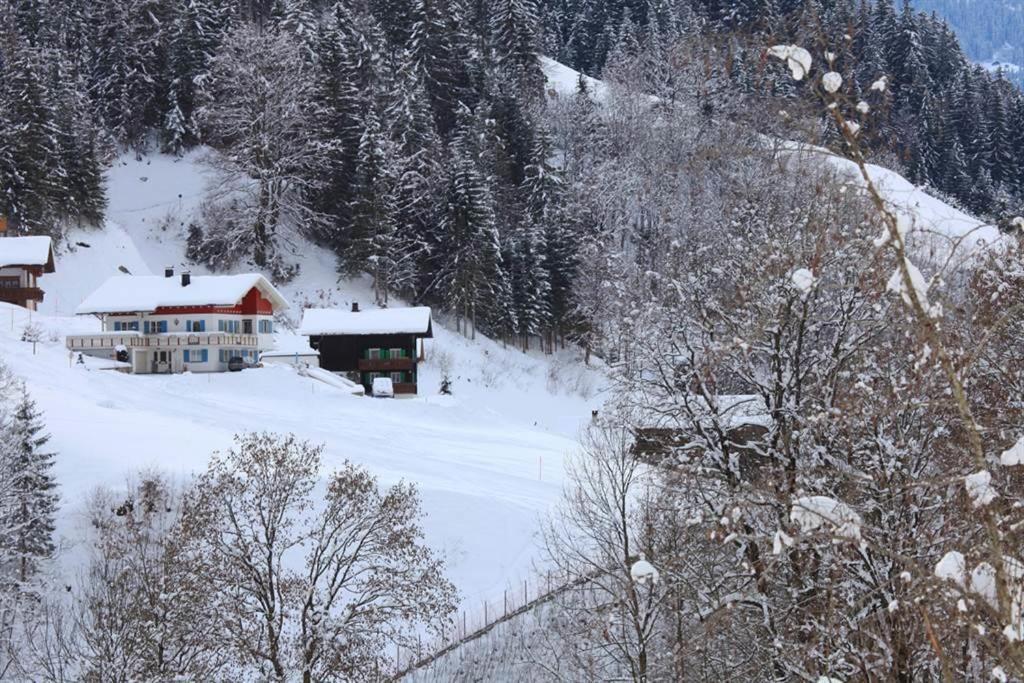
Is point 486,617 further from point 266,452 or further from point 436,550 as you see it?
Answer: point 266,452

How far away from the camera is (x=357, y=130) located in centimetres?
5872

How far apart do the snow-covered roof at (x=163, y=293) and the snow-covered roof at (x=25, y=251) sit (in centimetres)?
362

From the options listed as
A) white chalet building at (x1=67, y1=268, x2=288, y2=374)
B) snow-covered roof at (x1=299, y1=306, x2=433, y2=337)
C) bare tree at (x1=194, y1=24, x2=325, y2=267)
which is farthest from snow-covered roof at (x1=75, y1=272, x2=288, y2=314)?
bare tree at (x1=194, y1=24, x2=325, y2=267)

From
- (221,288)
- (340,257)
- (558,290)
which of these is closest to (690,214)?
(558,290)

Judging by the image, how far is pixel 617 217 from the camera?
64.9 meters

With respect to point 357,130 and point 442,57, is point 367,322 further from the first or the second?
point 442,57

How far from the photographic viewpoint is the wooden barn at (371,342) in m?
45.6

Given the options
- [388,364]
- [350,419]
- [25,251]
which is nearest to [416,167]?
[388,364]

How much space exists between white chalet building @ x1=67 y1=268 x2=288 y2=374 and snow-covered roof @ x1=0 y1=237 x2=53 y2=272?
12.2 feet

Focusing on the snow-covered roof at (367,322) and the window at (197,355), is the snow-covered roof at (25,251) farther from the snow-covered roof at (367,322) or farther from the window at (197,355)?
the snow-covered roof at (367,322)

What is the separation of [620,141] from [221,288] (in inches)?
1459

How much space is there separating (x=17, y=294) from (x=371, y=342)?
17800mm

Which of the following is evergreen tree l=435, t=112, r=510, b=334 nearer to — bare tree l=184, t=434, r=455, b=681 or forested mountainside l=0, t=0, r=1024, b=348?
forested mountainside l=0, t=0, r=1024, b=348

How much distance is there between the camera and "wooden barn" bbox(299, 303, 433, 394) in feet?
149
